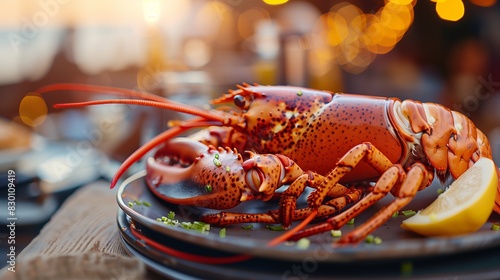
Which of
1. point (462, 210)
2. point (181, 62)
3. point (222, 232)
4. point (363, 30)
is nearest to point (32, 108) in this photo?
point (181, 62)

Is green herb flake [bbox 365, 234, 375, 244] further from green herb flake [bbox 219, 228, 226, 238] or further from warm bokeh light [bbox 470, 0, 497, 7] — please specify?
warm bokeh light [bbox 470, 0, 497, 7]

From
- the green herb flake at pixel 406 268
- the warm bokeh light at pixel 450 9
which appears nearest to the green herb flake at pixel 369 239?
the green herb flake at pixel 406 268

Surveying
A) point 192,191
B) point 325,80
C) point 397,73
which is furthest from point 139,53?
point 192,191

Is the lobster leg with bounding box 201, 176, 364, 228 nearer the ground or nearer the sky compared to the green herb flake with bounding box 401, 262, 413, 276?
nearer the ground

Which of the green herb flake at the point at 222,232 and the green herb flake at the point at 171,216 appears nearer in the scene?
the green herb flake at the point at 222,232

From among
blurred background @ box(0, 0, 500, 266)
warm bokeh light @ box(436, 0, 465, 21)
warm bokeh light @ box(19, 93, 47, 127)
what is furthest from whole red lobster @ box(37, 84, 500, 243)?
warm bokeh light @ box(436, 0, 465, 21)

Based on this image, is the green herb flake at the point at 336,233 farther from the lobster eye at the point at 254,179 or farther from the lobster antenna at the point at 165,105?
the lobster antenna at the point at 165,105
